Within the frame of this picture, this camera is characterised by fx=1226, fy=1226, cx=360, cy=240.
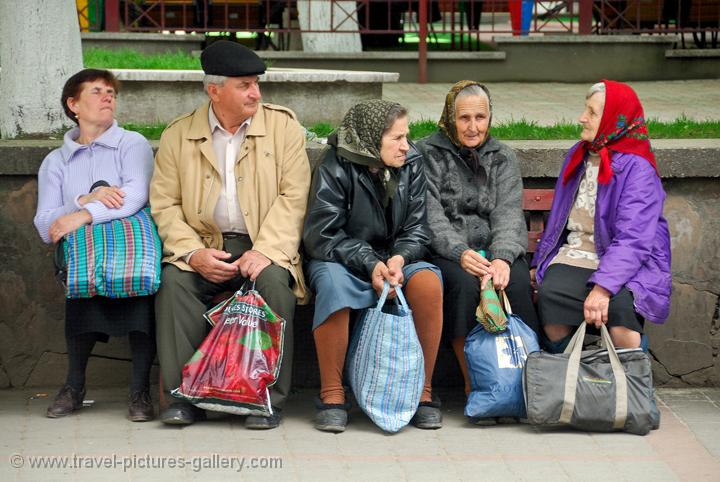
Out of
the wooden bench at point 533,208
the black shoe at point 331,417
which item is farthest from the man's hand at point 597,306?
the black shoe at point 331,417

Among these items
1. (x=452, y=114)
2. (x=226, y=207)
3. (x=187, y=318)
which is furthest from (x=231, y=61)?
(x=187, y=318)

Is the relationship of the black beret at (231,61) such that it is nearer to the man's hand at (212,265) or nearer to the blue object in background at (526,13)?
the man's hand at (212,265)

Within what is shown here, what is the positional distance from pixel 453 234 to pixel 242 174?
0.97m

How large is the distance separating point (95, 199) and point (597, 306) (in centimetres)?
219

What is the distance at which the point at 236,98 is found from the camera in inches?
210

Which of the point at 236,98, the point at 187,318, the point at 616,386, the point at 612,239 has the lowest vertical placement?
the point at 616,386

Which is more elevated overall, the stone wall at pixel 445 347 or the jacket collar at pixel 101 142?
the jacket collar at pixel 101 142

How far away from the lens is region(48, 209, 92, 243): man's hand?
5.21 meters

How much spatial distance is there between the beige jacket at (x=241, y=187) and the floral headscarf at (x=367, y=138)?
26 cm

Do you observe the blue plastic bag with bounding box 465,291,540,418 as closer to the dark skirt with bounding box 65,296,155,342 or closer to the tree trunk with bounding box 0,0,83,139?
the dark skirt with bounding box 65,296,155,342

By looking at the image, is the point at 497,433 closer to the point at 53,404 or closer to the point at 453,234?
the point at 453,234

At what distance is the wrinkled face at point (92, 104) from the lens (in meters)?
5.43

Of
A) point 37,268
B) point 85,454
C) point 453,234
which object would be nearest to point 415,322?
point 453,234

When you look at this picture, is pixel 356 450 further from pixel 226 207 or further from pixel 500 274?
pixel 226 207
